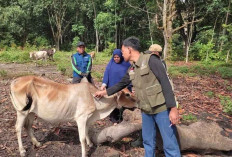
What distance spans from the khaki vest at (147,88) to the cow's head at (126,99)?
0.79 m

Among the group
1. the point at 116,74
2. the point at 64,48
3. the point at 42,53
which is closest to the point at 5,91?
the point at 116,74

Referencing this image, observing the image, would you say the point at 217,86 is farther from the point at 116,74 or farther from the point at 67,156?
the point at 67,156

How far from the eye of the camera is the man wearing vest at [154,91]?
321 centimetres

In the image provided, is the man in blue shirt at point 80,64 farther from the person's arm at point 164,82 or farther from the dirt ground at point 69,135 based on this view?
the person's arm at point 164,82

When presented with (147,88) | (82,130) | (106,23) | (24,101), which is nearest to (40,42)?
(106,23)

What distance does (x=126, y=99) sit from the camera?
4312mm

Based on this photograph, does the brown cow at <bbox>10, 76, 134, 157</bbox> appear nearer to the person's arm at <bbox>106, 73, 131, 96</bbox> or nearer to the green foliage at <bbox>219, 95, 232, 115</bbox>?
the person's arm at <bbox>106, 73, 131, 96</bbox>

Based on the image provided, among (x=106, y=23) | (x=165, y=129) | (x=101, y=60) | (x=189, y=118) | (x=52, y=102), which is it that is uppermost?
(x=106, y=23)

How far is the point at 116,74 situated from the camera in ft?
18.1

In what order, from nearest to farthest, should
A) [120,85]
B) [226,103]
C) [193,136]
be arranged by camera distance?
[120,85] → [193,136] → [226,103]

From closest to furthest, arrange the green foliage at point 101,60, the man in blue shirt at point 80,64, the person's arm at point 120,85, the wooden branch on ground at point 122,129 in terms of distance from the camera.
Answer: the person's arm at point 120,85, the wooden branch on ground at point 122,129, the man in blue shirt at point 80,64, the green foliage at point 101,60

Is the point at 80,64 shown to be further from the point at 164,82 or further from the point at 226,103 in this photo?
the point at 226,103

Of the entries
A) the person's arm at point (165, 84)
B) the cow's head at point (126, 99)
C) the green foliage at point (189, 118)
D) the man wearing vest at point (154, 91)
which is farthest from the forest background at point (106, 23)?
the person's arm at point (165, 84)

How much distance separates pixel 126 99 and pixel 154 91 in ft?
3.64
